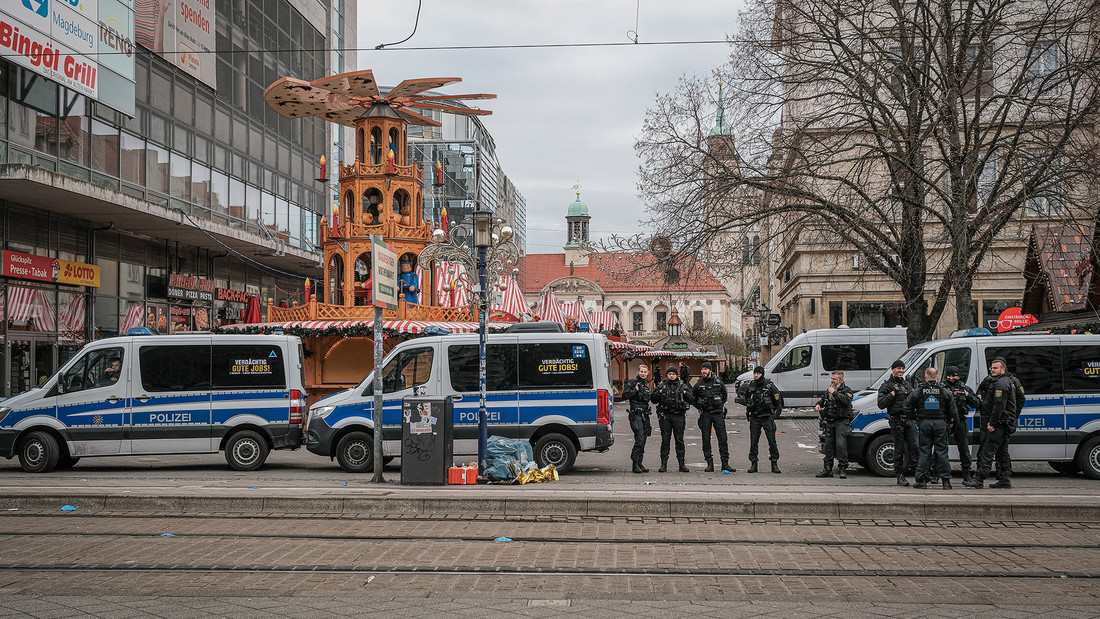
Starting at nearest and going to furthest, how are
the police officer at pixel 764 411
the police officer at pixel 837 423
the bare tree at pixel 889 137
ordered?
the police officer at pixel 837 423 → the police officer at pixel 764 411 → the bare tree at pixel 889 137

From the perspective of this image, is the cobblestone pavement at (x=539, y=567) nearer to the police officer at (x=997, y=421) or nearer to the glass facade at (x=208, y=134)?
the police officer at (x=997, y=421)

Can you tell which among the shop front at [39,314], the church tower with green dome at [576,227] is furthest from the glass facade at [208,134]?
the church tower with green dome at [576,227]

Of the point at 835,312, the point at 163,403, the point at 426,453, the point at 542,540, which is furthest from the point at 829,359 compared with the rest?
the point at 542,540

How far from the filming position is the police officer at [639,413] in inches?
609

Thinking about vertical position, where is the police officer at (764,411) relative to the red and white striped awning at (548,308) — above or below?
below

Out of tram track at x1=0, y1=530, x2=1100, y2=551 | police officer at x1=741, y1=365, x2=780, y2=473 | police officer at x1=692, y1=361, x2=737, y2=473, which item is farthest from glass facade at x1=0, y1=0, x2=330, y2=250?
police officer at x1=741, y1=365, x2=780, y2=473

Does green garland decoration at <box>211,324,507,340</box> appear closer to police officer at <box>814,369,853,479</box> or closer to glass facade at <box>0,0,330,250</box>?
glass facade at <box>0,0,330,250</box>

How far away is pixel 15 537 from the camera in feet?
32.2

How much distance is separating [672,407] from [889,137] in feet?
26.5

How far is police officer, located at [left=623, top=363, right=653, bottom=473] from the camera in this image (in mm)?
15461

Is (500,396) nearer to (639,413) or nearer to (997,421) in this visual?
(639,413)

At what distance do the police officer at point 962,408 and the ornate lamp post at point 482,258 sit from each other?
6.81 metres

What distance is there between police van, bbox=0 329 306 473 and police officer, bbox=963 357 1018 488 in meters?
11.0

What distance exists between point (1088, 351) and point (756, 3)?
Answer: 995cm
